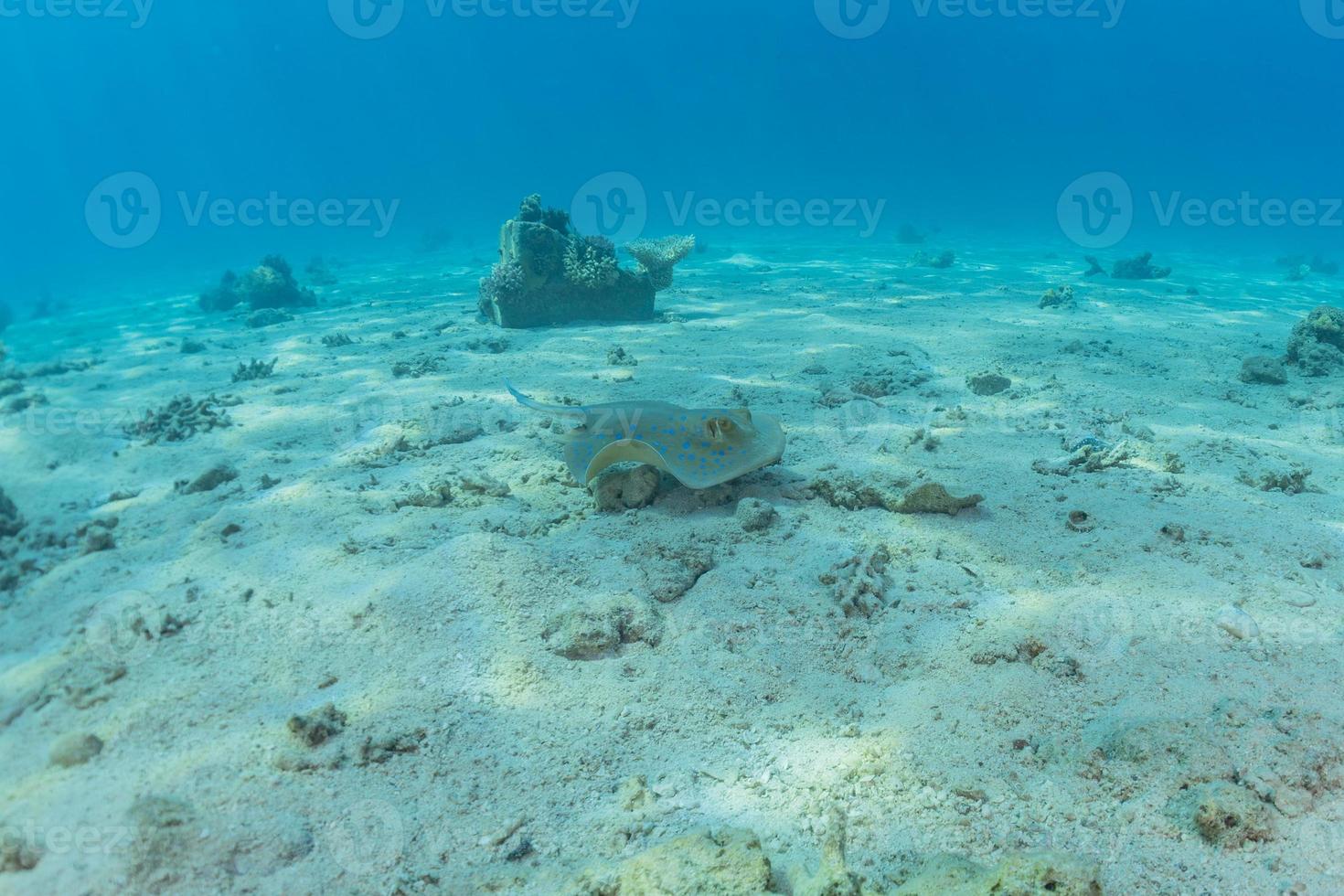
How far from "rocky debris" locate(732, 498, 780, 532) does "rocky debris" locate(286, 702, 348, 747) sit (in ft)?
9.45

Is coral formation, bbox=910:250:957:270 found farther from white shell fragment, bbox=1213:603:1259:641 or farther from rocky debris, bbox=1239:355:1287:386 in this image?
white shell fragment, bbox=1213:603:1259:641

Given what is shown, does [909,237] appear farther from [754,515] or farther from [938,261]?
[754,515]

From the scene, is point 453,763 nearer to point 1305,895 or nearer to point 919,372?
point 1305,895

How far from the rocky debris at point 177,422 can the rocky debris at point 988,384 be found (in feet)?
31.0

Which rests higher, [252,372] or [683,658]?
[252,372]

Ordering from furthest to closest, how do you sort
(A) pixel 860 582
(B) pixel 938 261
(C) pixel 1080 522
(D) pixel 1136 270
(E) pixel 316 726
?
(B) pixel 938 261 < (D) pixel 1136 270 < (C) pixel 1080 522 < (A) pixel 860 582 < (E) pixel 316 726

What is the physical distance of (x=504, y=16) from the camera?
10875 cm

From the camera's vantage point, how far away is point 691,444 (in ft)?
15.9

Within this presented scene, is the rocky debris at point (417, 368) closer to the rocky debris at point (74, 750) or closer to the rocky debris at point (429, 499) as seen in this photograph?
the rocky debris at point (429, 499)

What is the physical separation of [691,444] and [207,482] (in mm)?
4686

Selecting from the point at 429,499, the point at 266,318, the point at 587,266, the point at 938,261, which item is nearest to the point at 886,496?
the point at 429,499

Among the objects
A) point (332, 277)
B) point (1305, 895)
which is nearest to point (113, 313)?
point (332, 277)

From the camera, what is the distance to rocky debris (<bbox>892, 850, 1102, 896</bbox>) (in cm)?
194

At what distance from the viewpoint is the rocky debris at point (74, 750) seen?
283 centimetres
